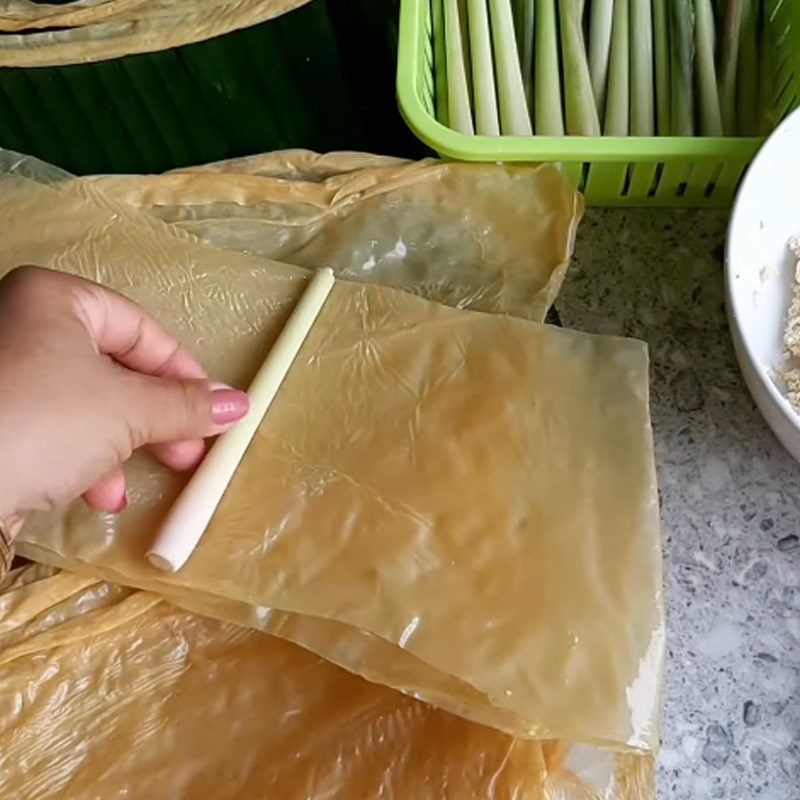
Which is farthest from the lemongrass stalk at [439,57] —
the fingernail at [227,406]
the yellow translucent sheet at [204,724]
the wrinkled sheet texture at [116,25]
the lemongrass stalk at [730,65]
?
the yellow translucent sheet at [204,724]

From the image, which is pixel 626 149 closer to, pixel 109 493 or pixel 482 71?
pixel 482 71

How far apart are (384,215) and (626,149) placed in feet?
0.56

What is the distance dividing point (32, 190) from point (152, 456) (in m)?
0.23

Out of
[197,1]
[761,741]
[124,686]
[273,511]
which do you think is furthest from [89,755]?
[197,1]

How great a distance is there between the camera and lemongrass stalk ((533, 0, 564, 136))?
734mm

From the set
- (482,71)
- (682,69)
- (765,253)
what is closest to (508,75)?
(482,71)

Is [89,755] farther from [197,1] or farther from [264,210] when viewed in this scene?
[197,1]

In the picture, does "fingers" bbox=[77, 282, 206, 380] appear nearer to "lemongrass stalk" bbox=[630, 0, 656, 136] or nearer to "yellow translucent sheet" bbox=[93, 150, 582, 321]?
"yellow translucent sheet" bbox=[93, 150, 582, 321]

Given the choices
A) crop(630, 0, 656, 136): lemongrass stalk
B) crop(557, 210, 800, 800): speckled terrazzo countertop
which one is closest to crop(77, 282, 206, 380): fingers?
crop(557, 210, 800, 800): speckled terrazzo countertop

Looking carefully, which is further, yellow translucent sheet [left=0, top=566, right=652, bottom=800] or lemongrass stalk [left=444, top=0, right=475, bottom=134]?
lemongrass stalk [left=444, top=0, right=475, bottom=134]

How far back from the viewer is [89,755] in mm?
537

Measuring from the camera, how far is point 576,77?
735mm

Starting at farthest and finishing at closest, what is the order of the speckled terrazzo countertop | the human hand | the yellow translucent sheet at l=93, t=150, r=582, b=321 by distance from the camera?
the yellow translucent sheet at l=93, t=150, r=582, b=321 < the speckled terrazzo countertop < the human hand

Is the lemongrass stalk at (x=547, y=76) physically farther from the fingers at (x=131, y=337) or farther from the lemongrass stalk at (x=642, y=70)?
the fingers at (x=131, y=337)
